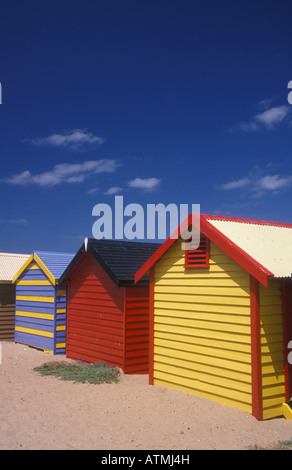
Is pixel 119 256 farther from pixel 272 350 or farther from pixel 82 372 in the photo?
pixel 272 350

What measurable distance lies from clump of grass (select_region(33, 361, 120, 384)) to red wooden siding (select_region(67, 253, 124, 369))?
0.59 m

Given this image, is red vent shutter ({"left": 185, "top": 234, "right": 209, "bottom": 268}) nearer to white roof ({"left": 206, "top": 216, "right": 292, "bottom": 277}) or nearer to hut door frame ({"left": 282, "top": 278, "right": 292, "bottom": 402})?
white roof ({"left": 206, "top": 216, "right": 292, "bottom": 277})

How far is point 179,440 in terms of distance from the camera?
6957 millimetres

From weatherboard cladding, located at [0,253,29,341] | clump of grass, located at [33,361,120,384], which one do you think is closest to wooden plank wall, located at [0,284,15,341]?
weatherboard cladding, located at [0,253,29,341]

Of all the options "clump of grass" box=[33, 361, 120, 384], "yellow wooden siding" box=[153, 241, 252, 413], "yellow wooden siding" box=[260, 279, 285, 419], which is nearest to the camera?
"yellow wooden siding" box=[260, 279, 285, 419]

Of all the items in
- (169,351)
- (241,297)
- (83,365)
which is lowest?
(83,365)

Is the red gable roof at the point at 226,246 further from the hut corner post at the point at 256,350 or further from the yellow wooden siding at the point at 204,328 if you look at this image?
the hut corner post at the point at 256,350

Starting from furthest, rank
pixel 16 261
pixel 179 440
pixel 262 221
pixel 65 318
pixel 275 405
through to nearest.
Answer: pixel 16 261
pixel 65 318
pixel 262 221
pixel 275 405
pixel 179 440

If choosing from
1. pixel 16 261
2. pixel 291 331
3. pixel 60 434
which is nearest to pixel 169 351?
pixel 291 331

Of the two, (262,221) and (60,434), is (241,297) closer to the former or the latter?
(262,221)

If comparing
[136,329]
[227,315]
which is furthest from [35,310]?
[227,315]

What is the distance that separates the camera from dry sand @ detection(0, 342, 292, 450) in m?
6.85

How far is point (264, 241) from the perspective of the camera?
967 centimetres
